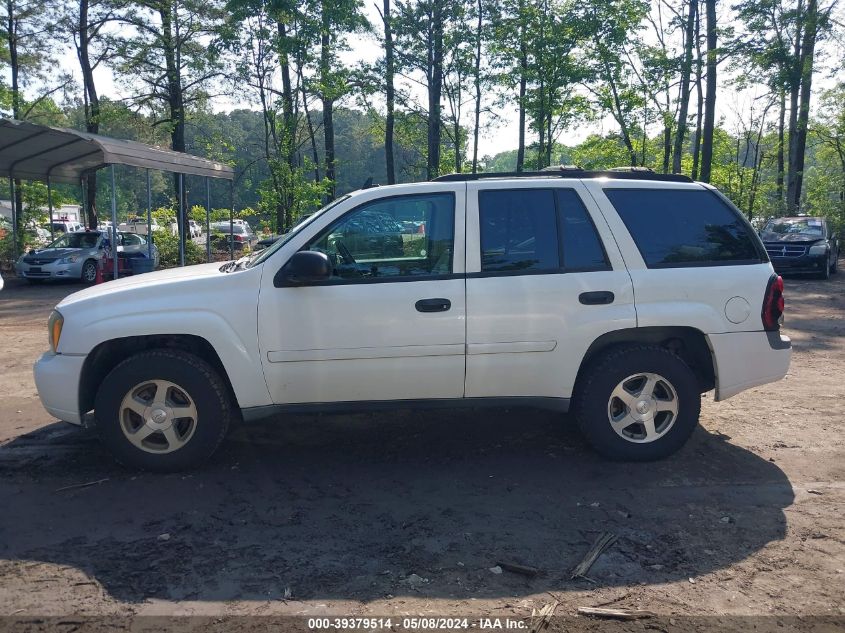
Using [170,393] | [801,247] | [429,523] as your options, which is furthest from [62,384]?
[801,247]

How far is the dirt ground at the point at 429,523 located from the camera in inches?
122

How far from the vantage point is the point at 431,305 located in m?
4.49

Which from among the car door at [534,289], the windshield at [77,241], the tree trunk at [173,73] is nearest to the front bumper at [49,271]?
the windshield at [77,241]

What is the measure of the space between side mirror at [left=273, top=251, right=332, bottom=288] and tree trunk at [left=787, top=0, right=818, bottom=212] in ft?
82.3

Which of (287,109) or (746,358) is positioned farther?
(287,109)

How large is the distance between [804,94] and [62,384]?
28963 millimetres

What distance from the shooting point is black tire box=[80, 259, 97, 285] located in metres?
18.3

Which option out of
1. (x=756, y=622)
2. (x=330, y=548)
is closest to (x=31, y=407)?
(x=330, y=548)

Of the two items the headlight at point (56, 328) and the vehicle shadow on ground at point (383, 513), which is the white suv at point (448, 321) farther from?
the vehicle shadow on ground at point (383, 513)

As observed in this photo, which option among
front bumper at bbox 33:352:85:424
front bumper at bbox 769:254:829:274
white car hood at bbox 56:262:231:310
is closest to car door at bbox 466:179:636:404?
white car hood at bbox 56:262:231:310

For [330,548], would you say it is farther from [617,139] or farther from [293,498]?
[617,139]

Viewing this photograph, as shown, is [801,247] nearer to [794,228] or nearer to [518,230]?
[794,228]

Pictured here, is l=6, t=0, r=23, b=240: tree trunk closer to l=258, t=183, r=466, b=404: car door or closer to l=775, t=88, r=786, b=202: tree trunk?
l=258, t=183, r=466, b=404: car door

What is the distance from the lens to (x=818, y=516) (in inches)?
156
